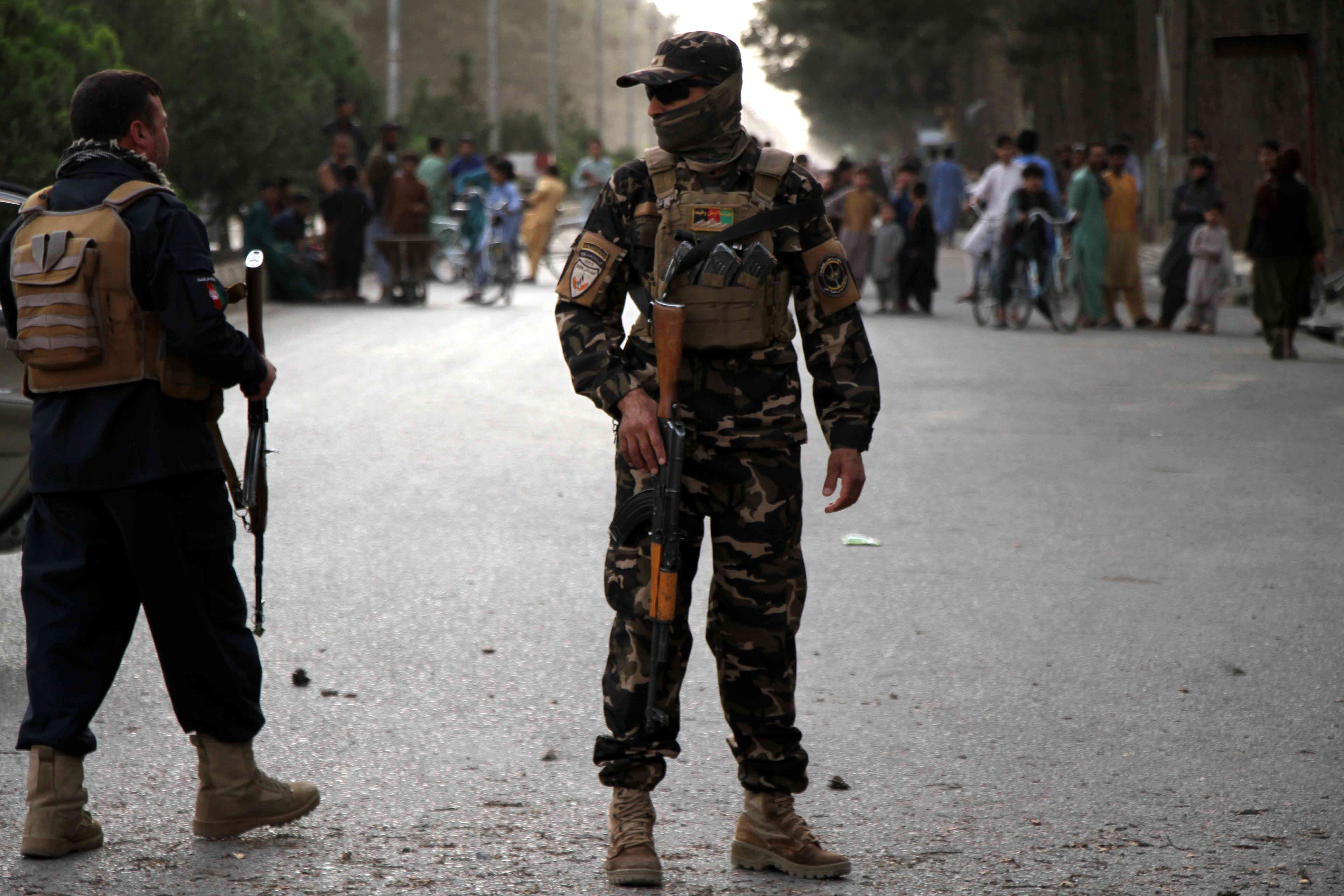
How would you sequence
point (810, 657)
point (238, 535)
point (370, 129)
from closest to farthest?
point (810, 657) → point (238, 535) → point (370, 129)

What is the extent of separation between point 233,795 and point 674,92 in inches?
70.2

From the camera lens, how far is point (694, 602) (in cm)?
619

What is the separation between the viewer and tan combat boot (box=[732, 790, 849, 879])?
3.72m

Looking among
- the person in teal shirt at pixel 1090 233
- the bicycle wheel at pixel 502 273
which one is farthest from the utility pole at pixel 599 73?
the person in teal shirt at pixel 1090 233

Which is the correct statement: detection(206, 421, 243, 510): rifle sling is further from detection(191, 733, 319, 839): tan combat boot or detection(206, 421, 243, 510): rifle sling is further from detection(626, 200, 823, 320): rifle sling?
detection(626, 200, 823, 320): rifle sling

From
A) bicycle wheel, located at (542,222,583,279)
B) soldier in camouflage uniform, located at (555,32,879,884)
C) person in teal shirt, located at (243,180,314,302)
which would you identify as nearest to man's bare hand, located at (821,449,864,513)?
soldier in camouflage uniform, located at (555,32,879,884)

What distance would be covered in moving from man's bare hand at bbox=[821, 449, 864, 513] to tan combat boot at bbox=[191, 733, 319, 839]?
1383 mm

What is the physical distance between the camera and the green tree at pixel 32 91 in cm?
1396

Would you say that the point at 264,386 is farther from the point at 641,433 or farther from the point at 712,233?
the point at 712,233

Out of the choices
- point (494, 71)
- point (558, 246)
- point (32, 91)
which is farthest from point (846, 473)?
point (494, 71)

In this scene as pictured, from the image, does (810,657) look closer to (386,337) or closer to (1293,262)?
(1293,262)

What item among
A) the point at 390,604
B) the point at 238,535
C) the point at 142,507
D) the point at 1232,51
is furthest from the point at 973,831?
the point at 1232,51

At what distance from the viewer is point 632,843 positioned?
366cm

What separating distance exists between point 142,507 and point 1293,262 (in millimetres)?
12305
